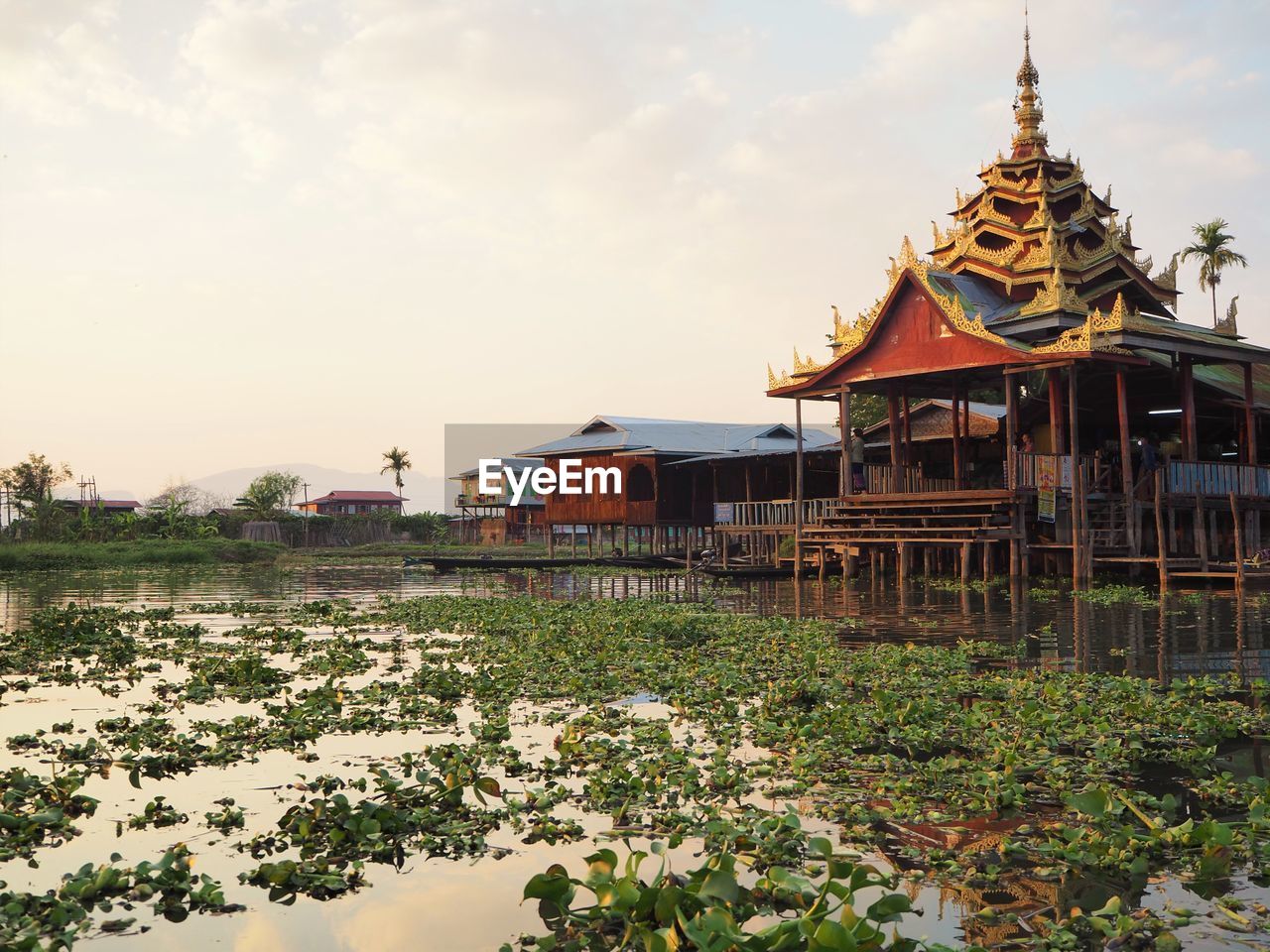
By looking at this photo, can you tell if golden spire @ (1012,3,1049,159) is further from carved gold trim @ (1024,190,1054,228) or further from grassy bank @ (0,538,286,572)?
grassy bank @ (0,538,286,572)

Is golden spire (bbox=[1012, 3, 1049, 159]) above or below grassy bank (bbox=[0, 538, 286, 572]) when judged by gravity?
above

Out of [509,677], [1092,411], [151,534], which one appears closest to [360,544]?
[151,534]

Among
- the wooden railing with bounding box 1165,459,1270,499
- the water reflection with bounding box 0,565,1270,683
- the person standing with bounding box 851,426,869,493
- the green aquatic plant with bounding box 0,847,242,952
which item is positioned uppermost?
the person standing with bounding box 851,426,869,493

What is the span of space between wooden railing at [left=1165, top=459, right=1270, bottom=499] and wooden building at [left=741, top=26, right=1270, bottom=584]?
5 cm

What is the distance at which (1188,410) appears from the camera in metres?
26.1

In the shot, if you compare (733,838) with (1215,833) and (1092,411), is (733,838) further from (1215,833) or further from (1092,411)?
(1092,411)

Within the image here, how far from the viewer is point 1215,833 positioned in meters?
5.30

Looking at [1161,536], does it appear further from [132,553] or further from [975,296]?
[132,553]

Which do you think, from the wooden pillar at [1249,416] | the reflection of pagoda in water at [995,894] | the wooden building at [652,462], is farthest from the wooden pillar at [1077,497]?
the reflection of pagoda in water at [995,894]

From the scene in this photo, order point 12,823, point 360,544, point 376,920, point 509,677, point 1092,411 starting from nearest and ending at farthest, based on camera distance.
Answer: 1. point 376,920
2. point 12,823
3. point 509,677
4. point 1092,411
5. point 360,544

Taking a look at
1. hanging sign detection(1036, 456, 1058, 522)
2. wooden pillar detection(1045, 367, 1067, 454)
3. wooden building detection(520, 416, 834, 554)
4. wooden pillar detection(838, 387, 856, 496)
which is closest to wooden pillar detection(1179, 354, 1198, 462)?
wooden pillar detection(1045, 367, 1067, 454)

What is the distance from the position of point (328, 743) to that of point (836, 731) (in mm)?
3535

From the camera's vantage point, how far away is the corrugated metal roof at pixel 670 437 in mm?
43688

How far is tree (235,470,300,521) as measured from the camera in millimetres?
67938
